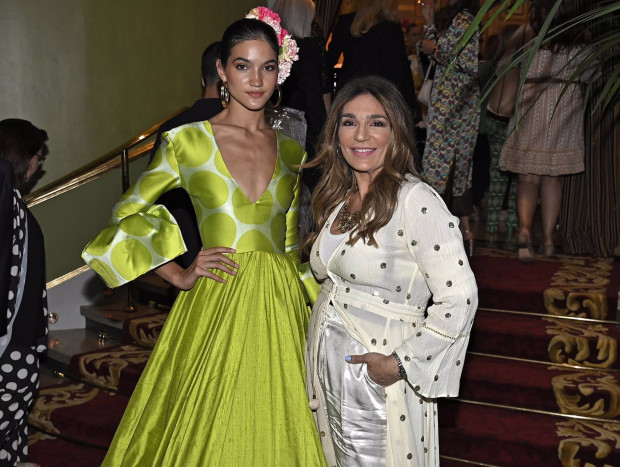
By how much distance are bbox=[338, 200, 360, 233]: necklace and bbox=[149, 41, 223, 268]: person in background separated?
5.12ft

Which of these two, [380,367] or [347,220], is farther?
[347,220]

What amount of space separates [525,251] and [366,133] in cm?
335

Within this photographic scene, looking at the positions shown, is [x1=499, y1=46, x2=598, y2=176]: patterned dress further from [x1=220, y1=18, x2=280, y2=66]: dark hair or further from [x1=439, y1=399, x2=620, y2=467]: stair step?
[x1=220, y1=18, x2=280, y2=66]: dark hair

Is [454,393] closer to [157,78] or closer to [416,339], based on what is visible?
[416,339]

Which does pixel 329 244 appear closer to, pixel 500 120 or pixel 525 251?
pixel 525 251

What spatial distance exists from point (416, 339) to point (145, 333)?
3.31 m

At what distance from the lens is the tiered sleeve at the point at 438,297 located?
2.08 m

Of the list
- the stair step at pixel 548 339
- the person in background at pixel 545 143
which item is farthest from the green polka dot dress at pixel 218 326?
the person in background at pixel 545 143

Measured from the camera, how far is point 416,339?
2.12 metres

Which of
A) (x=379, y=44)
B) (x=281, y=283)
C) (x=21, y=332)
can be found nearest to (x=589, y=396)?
(x=281, y=283)

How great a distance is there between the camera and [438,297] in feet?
6.88

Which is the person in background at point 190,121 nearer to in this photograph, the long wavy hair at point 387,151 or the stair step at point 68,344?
the long wavy hair at point 387,151

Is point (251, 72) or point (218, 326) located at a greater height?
point (251, 72)

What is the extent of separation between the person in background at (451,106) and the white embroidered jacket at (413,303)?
2.94 meters
